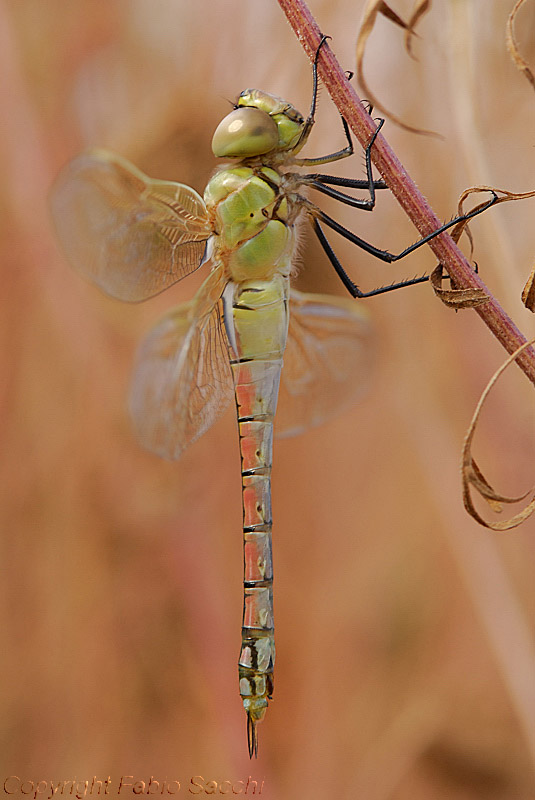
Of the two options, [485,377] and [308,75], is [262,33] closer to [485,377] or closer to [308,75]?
[308,75]

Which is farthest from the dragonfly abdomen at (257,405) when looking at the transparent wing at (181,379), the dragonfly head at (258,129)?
the dragonfly head at (258,129)

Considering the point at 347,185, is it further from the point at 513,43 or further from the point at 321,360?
the point at 321,360

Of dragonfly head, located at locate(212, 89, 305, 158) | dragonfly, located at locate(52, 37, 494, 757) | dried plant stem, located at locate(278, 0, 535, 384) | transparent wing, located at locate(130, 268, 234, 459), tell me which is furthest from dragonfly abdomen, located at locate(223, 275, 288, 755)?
dried plant stem, located at locate(278, 0, 535, 384)

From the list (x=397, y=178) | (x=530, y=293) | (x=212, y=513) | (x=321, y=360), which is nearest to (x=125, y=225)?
(x=321, y=360)

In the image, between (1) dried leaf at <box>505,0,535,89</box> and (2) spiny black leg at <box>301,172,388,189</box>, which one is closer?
(1) dried leaf at <box>505,0,535,89</box>

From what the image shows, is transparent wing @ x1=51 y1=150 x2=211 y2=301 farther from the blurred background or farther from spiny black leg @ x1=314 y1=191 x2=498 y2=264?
the blurred background

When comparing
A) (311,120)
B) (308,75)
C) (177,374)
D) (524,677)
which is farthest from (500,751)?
(308,75)

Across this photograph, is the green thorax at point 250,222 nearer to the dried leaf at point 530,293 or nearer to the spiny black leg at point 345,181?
the spiny black leg at point 345,181
